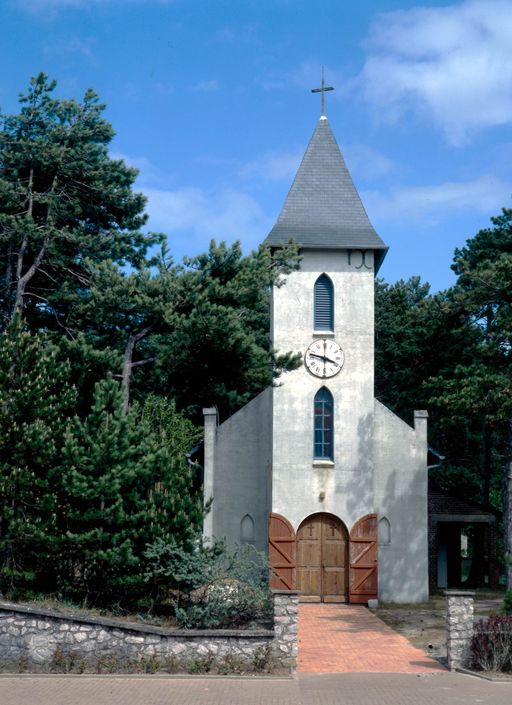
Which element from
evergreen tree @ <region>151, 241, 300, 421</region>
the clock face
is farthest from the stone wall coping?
the clock face

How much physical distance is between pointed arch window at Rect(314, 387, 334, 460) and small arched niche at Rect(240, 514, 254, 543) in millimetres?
Result: 3427

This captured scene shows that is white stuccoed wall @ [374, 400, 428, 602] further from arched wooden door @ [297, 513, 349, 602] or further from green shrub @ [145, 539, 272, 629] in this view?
green shrub @ [145, 539, 272, 629]

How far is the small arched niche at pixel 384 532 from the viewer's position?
26670 millimetres

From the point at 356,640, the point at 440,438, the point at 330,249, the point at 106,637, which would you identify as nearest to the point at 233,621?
the point at 106,637

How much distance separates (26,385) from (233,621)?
20.7 ft

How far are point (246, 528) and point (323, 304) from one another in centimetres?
761

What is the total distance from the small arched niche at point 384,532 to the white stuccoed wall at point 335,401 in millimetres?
1317

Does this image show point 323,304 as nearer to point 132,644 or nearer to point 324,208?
point 324,208

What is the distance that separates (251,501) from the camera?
27859 mm

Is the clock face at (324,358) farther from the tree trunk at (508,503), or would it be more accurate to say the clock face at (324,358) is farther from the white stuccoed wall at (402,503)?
the tree trunk at (508,503)

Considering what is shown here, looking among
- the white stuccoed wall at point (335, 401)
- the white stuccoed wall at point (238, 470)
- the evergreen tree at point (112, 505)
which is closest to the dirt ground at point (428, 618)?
the white stuccoed wall at point (335, 401)

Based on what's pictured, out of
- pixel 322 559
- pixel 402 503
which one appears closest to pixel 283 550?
pixel 322 559

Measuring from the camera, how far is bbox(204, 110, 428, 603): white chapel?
2559cm

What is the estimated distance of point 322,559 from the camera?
2561 cm
